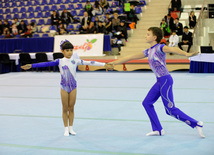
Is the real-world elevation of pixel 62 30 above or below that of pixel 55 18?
below

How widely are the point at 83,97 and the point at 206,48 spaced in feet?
19.0

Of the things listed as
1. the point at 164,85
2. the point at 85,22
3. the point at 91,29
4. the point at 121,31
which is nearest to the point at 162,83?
the point at 164,85

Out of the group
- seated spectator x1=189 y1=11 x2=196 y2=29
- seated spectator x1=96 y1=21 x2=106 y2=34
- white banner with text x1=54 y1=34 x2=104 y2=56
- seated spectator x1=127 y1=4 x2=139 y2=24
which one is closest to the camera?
white banner with text x1=54 y1=34 x2=104 y2=56

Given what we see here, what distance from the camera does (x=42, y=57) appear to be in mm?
12539

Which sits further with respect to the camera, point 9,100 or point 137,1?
point 137,1

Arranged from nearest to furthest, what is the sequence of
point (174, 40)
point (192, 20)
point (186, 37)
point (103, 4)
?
point (174, 40), point (186, 37), point (192, 20), point (103, 4)

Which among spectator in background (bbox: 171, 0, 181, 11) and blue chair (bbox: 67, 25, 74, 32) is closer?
spectator in background (bbox: 171, 0, 181, 11)

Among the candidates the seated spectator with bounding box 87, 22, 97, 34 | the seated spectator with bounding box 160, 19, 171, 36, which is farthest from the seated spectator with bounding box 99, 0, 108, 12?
the seated spectator with bounding box 160, 19, 171, 36

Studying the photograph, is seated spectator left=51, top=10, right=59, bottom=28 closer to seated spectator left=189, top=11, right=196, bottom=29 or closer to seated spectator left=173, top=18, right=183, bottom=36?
seated spectator left=173, top=18, right=183, bottom=36

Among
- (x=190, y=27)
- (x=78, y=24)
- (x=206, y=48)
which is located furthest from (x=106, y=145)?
(x=78, y=24)

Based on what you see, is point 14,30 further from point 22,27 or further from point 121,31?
point 121,31

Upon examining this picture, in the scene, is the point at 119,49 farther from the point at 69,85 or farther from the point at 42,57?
the point at 69,85

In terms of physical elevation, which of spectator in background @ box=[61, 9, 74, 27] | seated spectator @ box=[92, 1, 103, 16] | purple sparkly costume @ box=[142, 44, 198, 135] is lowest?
purple sparkly costume @ box=[142, 44, 198, 135]

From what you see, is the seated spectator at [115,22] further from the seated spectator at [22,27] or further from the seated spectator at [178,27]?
the seated spectator at [22,27]
